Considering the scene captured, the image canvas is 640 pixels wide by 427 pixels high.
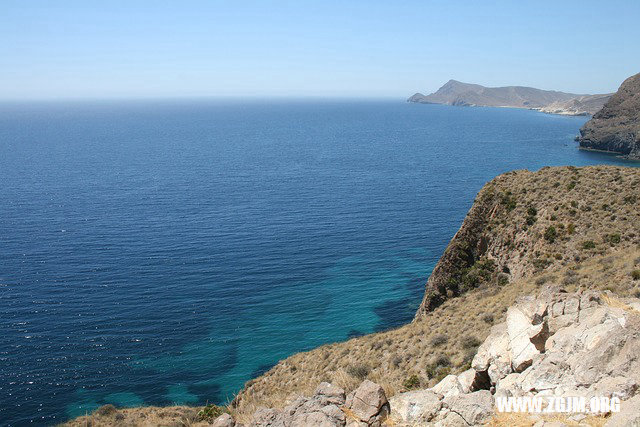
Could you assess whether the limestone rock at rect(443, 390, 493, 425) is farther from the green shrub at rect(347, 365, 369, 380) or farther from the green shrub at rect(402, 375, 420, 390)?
the green shrub at rect(347, 365, 369, 380)

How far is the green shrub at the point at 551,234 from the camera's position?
4388 centimetres

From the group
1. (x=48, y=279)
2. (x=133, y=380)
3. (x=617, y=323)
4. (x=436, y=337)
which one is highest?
(x=617, y=323)

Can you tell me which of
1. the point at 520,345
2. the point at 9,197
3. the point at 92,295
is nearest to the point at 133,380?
the point at 92,295

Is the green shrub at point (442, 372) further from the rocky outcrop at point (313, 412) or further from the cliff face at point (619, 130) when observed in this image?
the cliff face at point (619, 130)

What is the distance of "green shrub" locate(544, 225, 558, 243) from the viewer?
43875mm

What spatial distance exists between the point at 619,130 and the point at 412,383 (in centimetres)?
18847

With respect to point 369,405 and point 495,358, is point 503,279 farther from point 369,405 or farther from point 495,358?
point 369,405

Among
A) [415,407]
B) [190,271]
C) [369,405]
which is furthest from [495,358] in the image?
[190,271]

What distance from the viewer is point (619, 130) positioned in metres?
180

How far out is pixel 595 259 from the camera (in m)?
36.9

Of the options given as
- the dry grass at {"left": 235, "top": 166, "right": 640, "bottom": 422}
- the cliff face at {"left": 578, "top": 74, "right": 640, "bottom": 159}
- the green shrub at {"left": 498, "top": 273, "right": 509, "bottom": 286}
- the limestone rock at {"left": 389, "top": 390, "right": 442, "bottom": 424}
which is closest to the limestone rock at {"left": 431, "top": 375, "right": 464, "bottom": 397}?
the limestone rock at {"left": 389, "top": 390, "right": 442, "bottom": 424}

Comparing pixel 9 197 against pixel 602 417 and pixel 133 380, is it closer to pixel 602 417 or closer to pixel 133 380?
pixel 133 380

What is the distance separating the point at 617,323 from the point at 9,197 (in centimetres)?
11581

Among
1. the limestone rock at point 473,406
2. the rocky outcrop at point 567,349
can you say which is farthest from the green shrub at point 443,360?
the limestone rock at point 473,406
